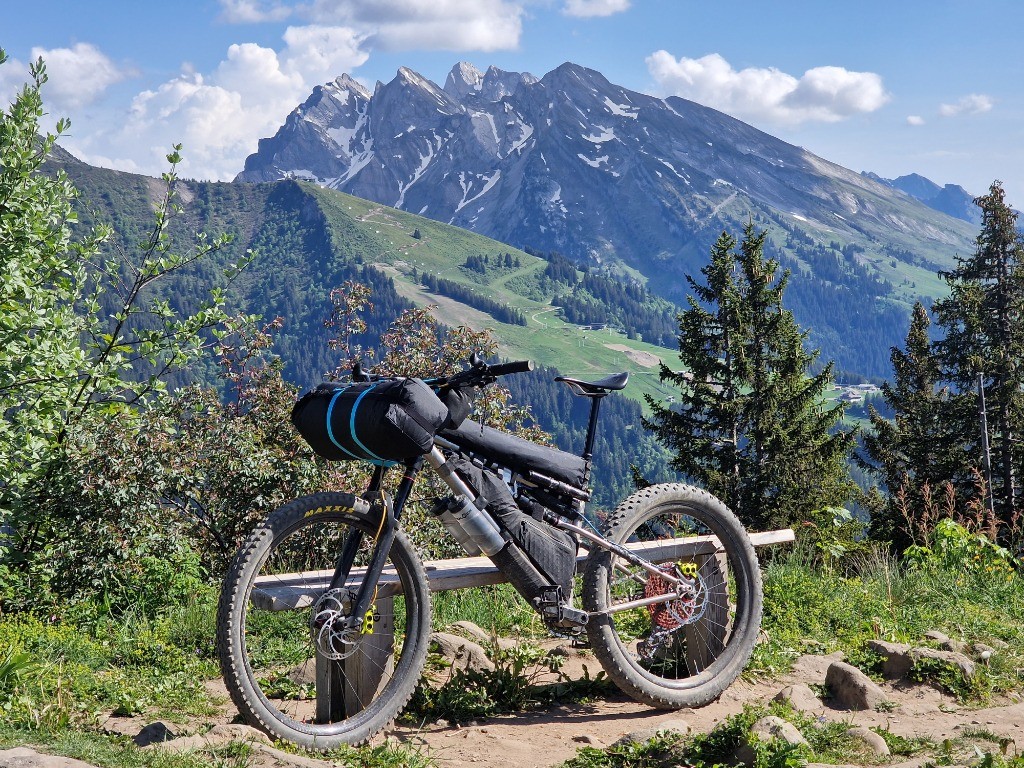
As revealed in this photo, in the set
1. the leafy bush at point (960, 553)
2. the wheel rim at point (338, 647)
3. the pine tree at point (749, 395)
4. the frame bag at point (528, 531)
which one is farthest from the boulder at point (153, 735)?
the pine tree at point (749, 395)

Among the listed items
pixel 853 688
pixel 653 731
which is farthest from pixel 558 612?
pixel 853 688

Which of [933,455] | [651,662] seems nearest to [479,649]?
[651,662]

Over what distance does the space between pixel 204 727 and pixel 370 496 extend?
129 cm

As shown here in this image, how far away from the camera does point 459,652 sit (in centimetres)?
539

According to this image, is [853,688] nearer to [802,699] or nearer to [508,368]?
[802,699]

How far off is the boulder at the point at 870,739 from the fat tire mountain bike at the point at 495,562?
3.46 feet

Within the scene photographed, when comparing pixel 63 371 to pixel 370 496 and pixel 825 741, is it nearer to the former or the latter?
pixel 370 496

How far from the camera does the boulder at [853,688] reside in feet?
16.4

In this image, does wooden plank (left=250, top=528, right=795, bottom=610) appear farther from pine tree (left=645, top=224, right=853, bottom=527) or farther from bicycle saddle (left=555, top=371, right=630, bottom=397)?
pine tree (left=645, top=224, right=853, bottom=527)

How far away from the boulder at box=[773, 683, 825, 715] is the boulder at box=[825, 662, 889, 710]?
15cm

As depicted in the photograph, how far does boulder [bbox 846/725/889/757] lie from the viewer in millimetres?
4156

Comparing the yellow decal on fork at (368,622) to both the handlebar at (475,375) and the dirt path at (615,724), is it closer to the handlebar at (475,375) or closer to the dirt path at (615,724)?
the dirt path at (615,724)

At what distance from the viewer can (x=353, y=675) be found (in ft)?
14.7

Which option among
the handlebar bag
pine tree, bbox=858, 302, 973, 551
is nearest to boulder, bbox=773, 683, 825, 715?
the handlebar bag
